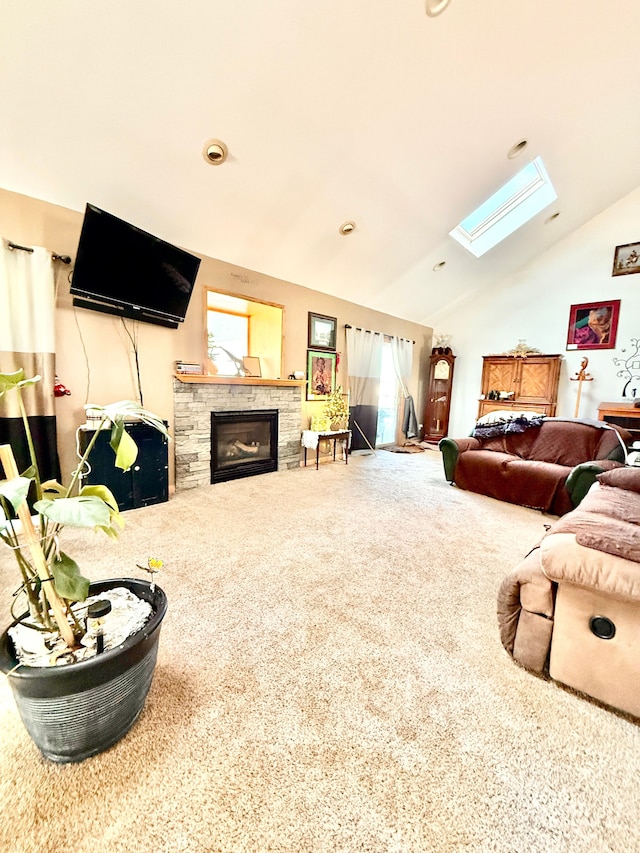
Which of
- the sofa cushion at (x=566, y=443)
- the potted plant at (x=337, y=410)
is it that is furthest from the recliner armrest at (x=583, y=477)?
the potted plant at (x=337, y=410)

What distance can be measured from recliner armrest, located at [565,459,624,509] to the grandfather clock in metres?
3.80

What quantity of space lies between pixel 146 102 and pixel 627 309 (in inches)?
258

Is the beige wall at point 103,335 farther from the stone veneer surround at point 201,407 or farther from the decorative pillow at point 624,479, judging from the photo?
the decorative pillow at point 624,479

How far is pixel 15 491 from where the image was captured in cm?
76

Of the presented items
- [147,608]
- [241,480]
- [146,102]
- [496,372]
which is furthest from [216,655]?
[496,372]

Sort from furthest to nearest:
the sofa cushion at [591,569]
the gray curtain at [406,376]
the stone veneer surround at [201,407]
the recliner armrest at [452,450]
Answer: the gray curtain at [406,376]
the recliner armrest at [452,450]
the stone veneer surround at [201,407]
the sofa cushion at [591,569]

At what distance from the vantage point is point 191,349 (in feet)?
11.7

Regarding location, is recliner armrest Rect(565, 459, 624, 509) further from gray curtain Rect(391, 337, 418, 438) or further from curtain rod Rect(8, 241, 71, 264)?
curtain rod Rect(8, 241, 71, 264)

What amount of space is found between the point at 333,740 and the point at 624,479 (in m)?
2.55

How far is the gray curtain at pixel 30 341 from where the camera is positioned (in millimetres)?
2408

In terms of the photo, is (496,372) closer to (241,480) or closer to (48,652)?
(241,480)

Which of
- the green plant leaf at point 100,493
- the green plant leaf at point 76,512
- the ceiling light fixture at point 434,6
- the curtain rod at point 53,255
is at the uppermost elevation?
the ceiling light fixture at point 434,6

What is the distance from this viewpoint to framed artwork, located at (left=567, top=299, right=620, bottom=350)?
527cm

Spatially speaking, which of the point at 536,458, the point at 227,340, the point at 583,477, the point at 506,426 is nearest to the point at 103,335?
the point at 227,340
